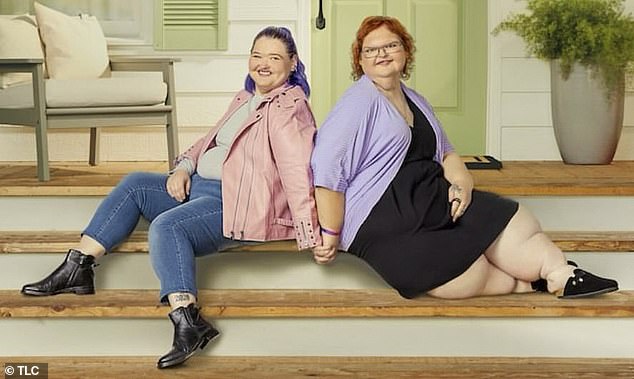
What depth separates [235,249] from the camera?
121 inches

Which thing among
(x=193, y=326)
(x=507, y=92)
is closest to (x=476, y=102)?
(x=507, y=92)

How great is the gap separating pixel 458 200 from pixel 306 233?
0.44 metres

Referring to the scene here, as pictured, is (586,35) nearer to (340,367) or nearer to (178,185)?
(178,185)

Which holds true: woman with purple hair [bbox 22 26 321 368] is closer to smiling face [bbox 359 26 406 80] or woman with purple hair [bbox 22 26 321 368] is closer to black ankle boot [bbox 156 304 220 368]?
black ankle boot [bbox 156 304 220 368]

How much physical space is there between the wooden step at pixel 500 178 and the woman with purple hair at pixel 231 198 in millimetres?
561

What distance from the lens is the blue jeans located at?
2.78 meters

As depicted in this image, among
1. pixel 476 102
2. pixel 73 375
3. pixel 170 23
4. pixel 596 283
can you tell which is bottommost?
pixel 73 375

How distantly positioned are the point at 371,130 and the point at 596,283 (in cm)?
75

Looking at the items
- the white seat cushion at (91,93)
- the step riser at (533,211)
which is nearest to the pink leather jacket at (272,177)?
the step riser at (533,211)

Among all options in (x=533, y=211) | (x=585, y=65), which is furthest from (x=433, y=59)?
(x=533, y=211)

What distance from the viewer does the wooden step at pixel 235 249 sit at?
3.08m

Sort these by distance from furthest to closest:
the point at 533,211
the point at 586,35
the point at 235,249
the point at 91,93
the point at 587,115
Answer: the point at 587,115, the point at 586,35, the point at 91,93, the point at 533,211, the point at 235,249

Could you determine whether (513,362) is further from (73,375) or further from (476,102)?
(476,102)

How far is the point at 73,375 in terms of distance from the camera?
9.04 ft
